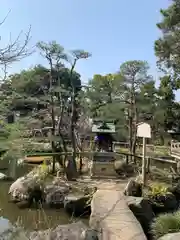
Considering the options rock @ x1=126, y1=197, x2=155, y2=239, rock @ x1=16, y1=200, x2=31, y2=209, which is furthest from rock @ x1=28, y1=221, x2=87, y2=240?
rock @ x1=16, y1=200, x2=31, y2=209

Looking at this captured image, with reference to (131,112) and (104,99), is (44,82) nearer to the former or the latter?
(131,112)

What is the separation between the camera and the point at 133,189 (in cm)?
671

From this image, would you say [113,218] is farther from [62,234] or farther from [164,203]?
[164,203]

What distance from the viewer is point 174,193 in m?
7.34

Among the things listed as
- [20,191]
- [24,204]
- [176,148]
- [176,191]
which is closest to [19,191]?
[20,191]

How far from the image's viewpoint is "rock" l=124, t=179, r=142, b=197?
6.63m

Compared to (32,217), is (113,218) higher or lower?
higher

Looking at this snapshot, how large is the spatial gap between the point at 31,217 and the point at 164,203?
3107 millimetres

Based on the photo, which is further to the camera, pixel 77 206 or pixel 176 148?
pixel 176 148

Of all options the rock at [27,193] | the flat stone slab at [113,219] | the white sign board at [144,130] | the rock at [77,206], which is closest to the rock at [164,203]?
the flat stone slab at [113,219]

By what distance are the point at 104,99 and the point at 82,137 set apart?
19.2 ft

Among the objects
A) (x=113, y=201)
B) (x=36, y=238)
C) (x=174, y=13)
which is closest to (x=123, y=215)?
(x=113, y=201)

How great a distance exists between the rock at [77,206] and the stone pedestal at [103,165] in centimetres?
256

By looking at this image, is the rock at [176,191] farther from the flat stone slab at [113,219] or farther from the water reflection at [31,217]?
the water reflection at [31,217]
